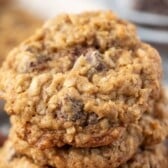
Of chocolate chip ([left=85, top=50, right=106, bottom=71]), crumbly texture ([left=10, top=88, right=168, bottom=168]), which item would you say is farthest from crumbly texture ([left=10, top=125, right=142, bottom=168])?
chocolate chip ([left=85, top=50, right=106, bottom=71])

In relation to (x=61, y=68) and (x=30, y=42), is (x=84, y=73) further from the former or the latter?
(x=30, y=42)

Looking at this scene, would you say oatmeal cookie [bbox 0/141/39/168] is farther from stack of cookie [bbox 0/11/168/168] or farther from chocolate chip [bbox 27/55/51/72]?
chocolate chip [bbox 27/55/51/72]

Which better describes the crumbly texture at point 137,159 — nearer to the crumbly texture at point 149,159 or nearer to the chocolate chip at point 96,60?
the crumbly texture at point 149,159

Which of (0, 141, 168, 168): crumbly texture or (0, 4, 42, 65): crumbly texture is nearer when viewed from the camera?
(0, 141, 168, 168): crumbly texture

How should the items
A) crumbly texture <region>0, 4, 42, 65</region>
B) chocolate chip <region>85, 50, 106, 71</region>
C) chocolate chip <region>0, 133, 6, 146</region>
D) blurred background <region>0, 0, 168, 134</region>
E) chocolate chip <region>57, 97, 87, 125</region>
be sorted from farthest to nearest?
crumbly texture <region>0, 4, 42, 65</region> < blurred background <region>0, 0, 168, 134</region> < chocolate chip <region>0, 133, 6, 146</region> < chocolate chip <region>85, 50, 106, 71</region> < chocolate chip <region>57, 97, 87, 125</region>

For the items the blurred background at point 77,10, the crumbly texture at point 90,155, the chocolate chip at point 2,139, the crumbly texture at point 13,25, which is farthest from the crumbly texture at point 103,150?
the crumbly texture at point 13,25

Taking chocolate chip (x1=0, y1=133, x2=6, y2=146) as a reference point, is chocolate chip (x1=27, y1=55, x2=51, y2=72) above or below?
above

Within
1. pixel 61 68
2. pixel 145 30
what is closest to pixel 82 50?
pixel 61 68

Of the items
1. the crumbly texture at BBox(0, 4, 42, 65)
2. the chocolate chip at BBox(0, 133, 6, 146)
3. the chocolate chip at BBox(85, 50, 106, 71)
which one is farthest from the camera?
the crumbly texture at BBox(0, 4, 42, 65)
